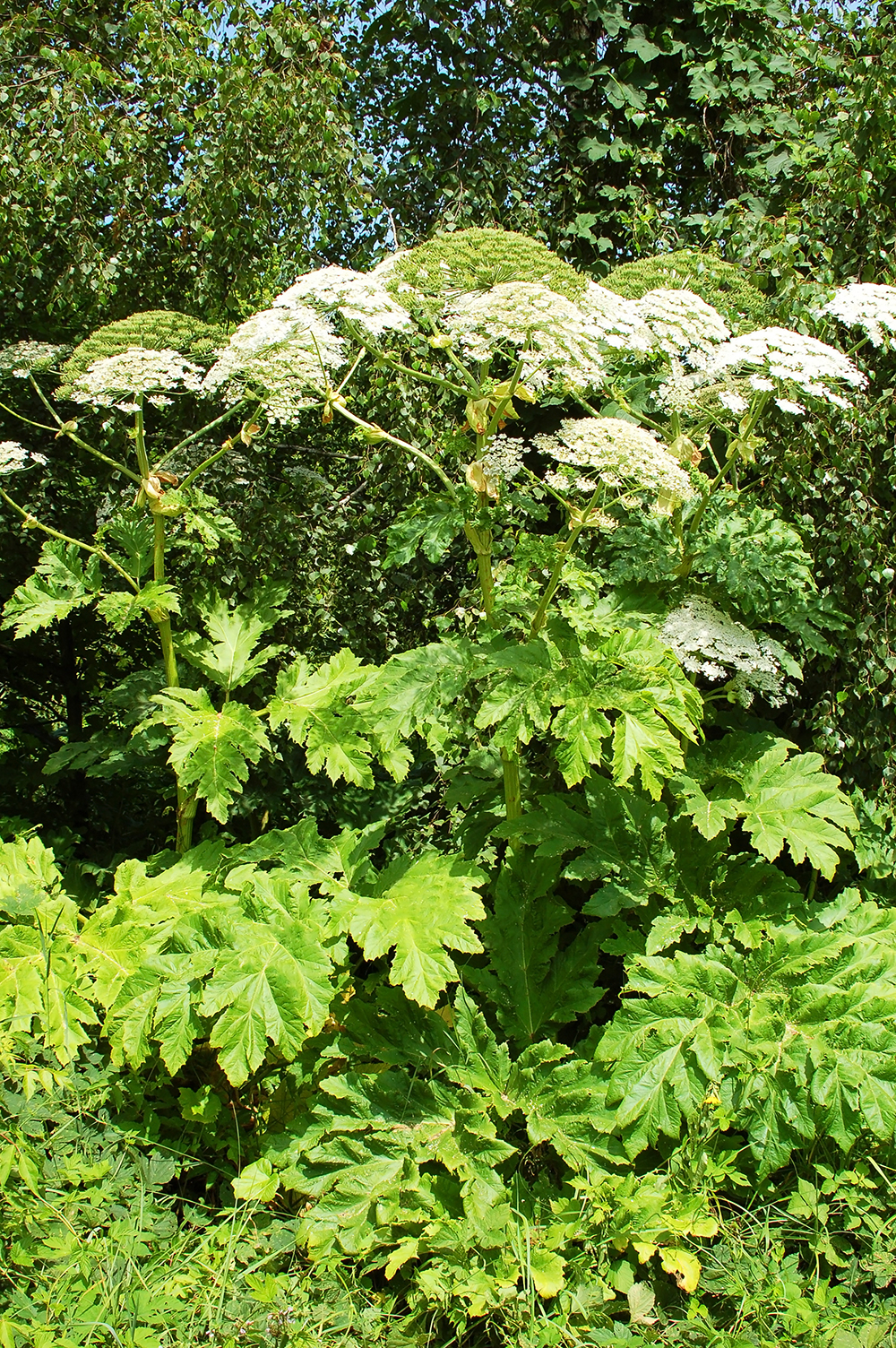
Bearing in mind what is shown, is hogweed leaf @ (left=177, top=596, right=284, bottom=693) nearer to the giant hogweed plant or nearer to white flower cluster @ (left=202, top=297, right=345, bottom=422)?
the giant hogweed plant

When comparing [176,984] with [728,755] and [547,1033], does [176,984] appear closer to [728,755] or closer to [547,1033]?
[547,1033]

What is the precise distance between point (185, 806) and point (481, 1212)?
1832 millimetres

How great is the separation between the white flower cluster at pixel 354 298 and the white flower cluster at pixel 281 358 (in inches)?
2.0

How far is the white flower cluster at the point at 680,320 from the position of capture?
124 inches

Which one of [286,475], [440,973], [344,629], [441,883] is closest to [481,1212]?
[440,973]

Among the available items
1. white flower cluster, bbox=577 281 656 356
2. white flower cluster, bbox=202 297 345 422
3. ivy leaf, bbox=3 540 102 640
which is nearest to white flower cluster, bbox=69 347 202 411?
white flower cluster, bbox=202 297 345 422

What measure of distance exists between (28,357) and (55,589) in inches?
37.9

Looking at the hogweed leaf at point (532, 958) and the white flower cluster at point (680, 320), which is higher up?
the white flower cluster at point (680, 320)

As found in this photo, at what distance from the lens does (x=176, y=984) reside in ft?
9.25

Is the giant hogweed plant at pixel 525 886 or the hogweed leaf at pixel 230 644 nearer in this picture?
the giant hogweed plant at pixel 525 886

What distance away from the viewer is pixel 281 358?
11.3 ft

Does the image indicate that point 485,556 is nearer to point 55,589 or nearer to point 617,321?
point 617,321

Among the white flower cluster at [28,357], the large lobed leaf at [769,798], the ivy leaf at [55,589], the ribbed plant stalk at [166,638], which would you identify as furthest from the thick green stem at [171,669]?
the large lobed leaf at [769,798]

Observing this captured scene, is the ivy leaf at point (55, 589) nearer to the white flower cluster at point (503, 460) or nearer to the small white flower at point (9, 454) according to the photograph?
the small white flower at point (9, 454)
